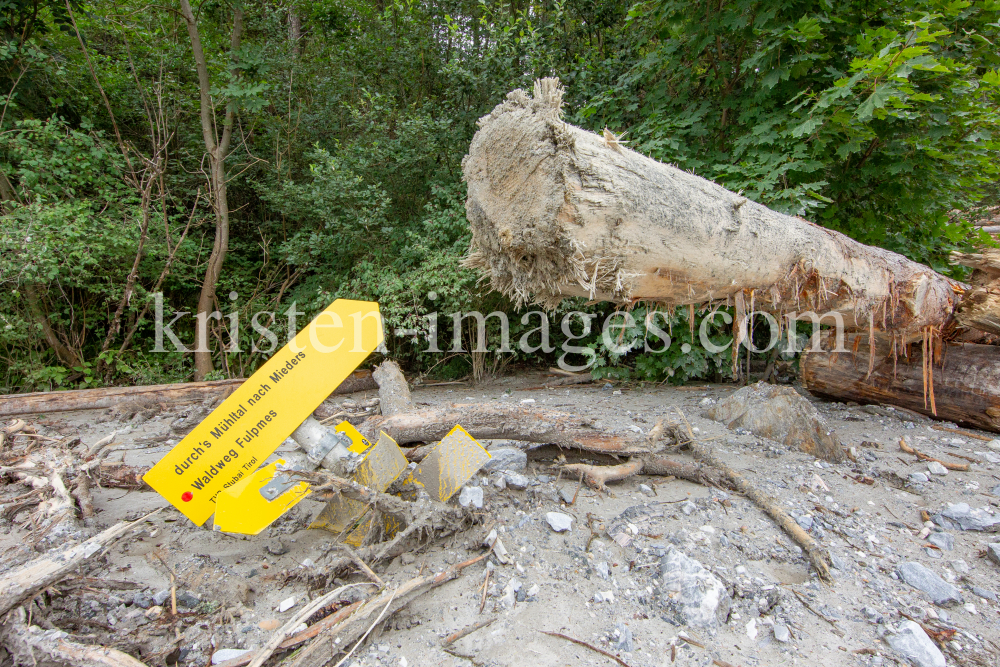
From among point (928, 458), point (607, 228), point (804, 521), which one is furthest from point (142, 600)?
point (928, 458)

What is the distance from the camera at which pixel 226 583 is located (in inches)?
67.8

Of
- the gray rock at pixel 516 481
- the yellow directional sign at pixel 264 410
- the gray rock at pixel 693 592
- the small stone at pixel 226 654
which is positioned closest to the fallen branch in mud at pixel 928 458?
the gray rock at pixel 693 592

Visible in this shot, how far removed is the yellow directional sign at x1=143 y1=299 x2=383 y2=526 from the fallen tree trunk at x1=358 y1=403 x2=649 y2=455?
0.69m

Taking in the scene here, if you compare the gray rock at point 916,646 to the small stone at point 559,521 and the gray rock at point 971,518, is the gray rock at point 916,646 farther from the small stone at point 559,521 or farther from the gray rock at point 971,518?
the small stone at point 559,521

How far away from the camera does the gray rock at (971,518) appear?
205 centimetres

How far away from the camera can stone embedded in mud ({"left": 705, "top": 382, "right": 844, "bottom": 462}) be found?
9.23ft

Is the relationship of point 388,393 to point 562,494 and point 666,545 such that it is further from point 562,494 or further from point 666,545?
point 666,545

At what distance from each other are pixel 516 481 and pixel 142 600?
1.47m

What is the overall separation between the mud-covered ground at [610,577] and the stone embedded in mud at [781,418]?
0.58 ft

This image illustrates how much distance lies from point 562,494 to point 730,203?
4.96ft

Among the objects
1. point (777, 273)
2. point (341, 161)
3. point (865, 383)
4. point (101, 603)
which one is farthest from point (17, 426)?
point (865, 383)

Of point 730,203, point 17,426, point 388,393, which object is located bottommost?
point 17,426

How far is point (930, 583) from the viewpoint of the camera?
5.59 ft

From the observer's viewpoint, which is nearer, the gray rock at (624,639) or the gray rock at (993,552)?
the gray rock at (624,639)
